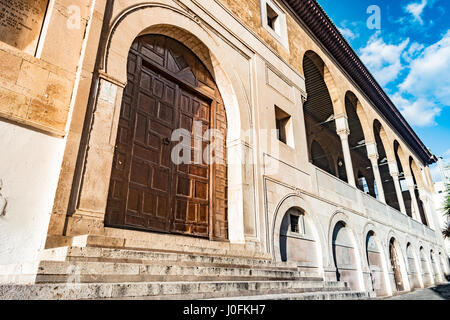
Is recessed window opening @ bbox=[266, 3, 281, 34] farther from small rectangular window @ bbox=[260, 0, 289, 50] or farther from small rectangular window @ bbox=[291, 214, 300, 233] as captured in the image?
small rectangular window @ bbox=[291, 214, 300, 233]

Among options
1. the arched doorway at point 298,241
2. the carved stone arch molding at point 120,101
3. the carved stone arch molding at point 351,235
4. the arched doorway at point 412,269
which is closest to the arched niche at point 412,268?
the arched doorway at point 412,269

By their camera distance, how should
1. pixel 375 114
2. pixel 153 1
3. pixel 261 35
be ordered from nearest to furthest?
pixel 153 1 → pixel 261 35 → pixel 375 114

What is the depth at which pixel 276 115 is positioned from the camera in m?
8.08

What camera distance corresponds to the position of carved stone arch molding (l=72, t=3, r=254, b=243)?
11.8 feet

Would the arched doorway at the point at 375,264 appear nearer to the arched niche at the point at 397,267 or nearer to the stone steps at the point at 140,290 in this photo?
the arched niche at the point at 397,267

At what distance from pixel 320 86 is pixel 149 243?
33.5 ft

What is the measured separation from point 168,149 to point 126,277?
2.94 metres

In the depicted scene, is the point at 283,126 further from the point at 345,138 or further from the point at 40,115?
the point at 40,115

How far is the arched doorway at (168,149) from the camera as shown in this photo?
4.51m

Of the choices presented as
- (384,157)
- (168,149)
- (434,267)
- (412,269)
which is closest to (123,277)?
(168,149)

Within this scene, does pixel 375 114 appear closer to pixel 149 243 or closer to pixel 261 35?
pixel 261 35

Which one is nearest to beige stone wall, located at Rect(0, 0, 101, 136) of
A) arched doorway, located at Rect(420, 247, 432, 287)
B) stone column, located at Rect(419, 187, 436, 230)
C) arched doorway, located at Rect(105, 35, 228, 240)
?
arched doorway, located at Rect(105, 35, 228, 240)

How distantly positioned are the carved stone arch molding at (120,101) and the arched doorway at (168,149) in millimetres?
212
